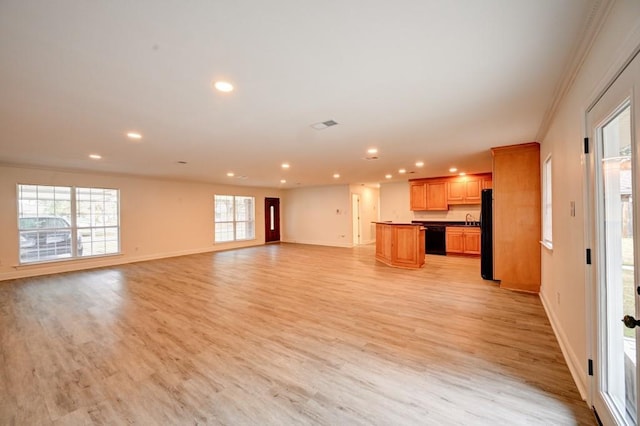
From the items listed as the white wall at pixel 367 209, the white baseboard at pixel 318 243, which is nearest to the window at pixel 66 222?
the white baseboard at pixel 318 243

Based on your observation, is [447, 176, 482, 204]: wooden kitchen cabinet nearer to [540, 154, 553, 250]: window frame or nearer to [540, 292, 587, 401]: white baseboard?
[540, 154, 553, 250]: window frame

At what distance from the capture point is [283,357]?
8.41 ft

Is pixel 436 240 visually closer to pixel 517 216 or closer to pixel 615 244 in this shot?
pixel 517 216

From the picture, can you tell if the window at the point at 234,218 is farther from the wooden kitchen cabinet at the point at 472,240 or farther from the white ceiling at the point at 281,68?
the wooden kitchen cabinet at the point at 472,240

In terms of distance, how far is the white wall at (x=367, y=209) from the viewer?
431 inches

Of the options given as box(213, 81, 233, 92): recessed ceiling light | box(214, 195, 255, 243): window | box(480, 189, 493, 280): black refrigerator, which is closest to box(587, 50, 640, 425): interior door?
box(213, 81, 233, 92): recessed ceiling light

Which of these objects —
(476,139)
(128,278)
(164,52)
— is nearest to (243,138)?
(164,52)

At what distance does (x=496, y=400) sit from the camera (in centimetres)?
194

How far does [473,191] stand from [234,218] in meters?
8.51

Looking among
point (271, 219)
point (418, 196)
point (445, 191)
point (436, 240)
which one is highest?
point (445, 191)

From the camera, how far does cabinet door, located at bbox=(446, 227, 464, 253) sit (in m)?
7.94

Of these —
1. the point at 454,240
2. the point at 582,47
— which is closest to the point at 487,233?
the point at 454,240

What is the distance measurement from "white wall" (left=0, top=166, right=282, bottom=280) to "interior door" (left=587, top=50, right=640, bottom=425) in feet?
30.5

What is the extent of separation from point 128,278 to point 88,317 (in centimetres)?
234
